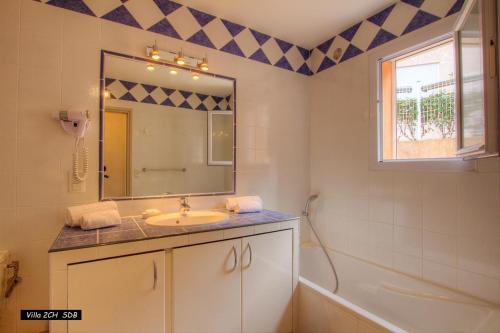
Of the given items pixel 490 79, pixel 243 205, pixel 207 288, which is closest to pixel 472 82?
pixel 490 79

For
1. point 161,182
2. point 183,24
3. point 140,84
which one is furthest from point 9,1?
point 161,182

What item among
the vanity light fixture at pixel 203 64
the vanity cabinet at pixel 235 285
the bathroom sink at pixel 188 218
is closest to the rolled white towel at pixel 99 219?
the bathroom sink at pixel 188 218

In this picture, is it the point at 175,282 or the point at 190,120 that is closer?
the point at 175,282

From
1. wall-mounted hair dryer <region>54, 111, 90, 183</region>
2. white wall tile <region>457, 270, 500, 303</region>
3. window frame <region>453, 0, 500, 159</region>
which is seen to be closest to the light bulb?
wall-mounted hair dryer <region>54, 111, 90, 183</region>

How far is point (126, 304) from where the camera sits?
117 cm

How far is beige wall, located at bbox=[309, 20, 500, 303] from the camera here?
1.46 meters

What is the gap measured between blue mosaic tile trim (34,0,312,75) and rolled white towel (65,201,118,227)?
1173 millimetres

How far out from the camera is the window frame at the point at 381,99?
62.1 inches

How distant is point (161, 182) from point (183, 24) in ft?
3.85

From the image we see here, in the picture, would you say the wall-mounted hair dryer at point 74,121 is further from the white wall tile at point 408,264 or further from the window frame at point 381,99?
the white wall tile at point 408,264

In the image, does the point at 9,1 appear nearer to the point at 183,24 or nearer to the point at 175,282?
the point at 183,24

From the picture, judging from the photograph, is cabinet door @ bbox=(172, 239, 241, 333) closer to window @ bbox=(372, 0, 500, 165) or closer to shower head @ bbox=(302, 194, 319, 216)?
shower head @ bbox=(302, 194, 319, 216)

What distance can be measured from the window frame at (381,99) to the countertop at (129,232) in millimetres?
888

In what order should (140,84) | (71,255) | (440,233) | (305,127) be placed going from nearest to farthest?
(71,255), (440,233), (140,84), (305,127)
